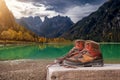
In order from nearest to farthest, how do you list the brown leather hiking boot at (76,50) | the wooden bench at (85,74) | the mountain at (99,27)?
the wooden bench at (85,74) → the brown leather hiking boot at (76,50) → the mountain at (99,27)

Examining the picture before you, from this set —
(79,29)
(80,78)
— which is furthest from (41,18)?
(80,78)

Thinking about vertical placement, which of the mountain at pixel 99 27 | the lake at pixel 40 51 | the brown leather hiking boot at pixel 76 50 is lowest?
the lake at pixel 40 51

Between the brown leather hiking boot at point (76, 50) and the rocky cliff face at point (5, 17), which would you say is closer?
the brown leather hiking boot at point (76, 50)

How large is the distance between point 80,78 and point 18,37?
1262 centimetres

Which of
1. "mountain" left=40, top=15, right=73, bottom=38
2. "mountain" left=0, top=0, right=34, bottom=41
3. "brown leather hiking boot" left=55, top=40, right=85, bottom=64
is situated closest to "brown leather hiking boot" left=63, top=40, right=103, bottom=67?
"brown leather hiking boot" left=55, top=40, right=85, bottom=64

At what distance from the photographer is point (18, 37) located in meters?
16.2

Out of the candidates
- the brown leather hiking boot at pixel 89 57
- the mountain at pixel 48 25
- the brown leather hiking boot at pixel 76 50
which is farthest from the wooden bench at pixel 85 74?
the mountain at pixel 48 25

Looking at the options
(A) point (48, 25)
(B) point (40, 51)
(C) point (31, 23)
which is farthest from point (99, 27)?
(C) point (31, 23)

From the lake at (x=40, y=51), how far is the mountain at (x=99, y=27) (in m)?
0.52

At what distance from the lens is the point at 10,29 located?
16641 mm

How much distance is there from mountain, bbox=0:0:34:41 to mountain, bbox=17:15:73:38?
0.29 m

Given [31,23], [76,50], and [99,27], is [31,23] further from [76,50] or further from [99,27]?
[76,50]

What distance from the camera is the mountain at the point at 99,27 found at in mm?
14289

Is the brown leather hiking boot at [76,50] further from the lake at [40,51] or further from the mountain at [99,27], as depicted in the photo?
the mountain at [99,27]
